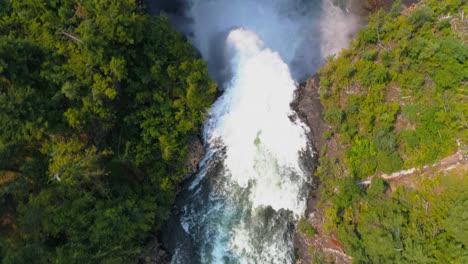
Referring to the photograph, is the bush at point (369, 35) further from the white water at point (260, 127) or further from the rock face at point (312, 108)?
the white water at point (260, 127)

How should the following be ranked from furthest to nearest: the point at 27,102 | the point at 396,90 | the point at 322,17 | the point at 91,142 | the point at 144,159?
the point at 322,17 → the point at 396,90 → the point at 144,159 → the point at 91,142 → the point at 27,102

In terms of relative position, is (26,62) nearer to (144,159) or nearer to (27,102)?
(27,102)

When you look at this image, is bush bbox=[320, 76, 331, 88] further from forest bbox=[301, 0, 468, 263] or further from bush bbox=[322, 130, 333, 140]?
bush bbox=[322, 130, 333, 140]

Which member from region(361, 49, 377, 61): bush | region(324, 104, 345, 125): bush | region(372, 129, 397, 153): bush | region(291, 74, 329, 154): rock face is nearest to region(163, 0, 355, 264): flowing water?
region(291, 74, 329, 154): rock face

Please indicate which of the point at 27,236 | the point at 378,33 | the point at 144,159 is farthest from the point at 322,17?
the point at 27,236

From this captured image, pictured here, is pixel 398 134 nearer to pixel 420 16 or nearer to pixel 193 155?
pixel 420 16

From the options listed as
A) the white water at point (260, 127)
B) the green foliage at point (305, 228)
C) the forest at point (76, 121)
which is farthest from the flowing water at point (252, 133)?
the forest at point (76, 121)
